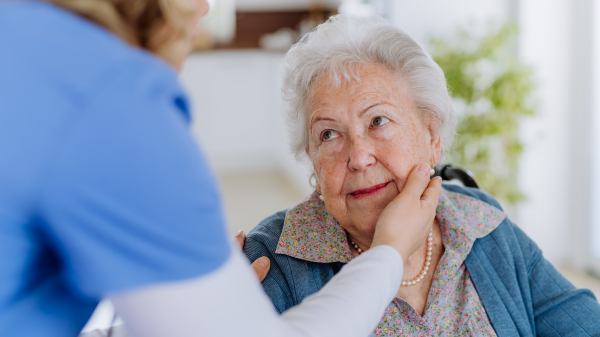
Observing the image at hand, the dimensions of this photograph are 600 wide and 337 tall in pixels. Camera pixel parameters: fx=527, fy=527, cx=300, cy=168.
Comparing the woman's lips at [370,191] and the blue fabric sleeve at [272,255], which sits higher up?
the woman's lips at [370,191]

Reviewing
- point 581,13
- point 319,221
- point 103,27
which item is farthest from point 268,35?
point 103,27

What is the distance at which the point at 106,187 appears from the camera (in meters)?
0.51

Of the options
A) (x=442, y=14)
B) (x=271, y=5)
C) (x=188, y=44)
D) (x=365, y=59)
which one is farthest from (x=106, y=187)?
(x=271, y=5)

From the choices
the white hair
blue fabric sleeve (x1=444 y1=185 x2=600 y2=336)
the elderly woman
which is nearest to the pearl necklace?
the elderly woman

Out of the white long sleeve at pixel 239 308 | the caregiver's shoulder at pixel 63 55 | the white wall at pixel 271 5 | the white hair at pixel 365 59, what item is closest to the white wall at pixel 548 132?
the white hair at pixel 365 59

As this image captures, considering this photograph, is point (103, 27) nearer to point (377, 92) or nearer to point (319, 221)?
point (377, 92)

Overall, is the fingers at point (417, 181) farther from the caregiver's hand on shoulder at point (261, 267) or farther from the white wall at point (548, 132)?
the white wall at point (548, 132)

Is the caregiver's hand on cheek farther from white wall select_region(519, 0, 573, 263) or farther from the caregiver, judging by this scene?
white wall select_region(519, 0, 573, 263)

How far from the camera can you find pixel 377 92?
4.40ft

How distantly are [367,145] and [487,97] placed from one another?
2064 millimetres

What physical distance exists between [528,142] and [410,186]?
8.42 feet

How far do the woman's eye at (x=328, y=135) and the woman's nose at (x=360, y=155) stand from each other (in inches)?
2.8

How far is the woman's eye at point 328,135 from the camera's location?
139 cm

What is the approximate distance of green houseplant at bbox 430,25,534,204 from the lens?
3062 mm
